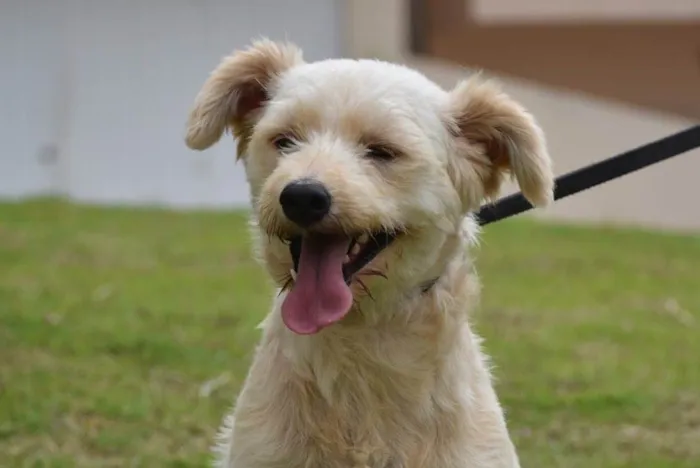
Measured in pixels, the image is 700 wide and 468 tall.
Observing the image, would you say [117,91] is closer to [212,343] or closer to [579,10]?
[579,10]

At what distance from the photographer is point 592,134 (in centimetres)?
1659

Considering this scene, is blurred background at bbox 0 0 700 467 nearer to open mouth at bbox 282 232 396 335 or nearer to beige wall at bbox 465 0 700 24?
beige wall at bbox 465 0 700 24

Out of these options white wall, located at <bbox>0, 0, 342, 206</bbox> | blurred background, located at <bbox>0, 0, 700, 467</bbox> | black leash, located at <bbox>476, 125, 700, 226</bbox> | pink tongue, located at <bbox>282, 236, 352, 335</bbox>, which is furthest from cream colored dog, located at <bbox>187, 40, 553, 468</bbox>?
white wall, located at <bbox>0, 0, 342, 206</bbox>

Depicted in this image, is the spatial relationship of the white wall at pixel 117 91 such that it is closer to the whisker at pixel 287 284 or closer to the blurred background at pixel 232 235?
the blurred background at pixel 232 235

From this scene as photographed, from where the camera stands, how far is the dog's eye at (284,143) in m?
3.38

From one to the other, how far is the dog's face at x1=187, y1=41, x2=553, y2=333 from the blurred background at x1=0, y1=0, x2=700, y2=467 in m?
2.05

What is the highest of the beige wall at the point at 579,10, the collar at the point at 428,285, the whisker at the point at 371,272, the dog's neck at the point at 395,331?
the whisker at the point at 371,272

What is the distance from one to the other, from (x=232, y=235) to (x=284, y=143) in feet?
28.6

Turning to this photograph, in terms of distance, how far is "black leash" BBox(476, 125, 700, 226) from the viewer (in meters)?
4.09

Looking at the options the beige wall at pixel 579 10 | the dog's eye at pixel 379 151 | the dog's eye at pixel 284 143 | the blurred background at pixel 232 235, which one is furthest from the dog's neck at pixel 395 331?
the beige wall at pixel 579 10

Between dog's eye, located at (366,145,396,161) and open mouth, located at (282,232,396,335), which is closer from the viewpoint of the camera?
open mouth, located at (282,232,396,335)

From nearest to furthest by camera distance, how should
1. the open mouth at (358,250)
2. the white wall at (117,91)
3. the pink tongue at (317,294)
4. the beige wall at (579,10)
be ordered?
the pink tongue at (317,294)
the open mouth at (358,250)
the white wall at (117,91)
the beige wall at (579,10)

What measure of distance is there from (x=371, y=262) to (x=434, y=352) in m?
0.39

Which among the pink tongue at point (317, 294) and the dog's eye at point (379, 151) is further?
the dog's eye at point (379, 151)
